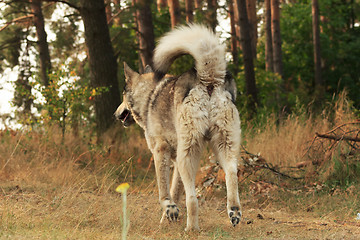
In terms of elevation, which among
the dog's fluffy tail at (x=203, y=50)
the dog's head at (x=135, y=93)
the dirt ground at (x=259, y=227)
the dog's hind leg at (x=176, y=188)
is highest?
the dog's fluffy tail at (x=203, y=50)

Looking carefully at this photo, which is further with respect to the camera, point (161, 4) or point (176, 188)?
point (161, 4)

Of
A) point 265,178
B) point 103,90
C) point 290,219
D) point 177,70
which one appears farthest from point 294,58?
point 290,219

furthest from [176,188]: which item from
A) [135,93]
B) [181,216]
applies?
[135,93]

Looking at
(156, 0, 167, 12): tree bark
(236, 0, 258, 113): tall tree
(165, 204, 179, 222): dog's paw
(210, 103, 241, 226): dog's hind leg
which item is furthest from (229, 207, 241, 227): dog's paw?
(156, 0, 167, 12): tree bark

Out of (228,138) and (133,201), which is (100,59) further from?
(228,138)

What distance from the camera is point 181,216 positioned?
6098 mm

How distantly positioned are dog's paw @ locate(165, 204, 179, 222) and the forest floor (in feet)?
0.53

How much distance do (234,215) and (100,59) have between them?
721 centimetres

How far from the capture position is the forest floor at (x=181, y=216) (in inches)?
194

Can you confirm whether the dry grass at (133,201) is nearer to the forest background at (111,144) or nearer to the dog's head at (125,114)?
the forest background at (111,144)

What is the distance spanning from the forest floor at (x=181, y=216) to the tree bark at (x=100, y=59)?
3.77 metres

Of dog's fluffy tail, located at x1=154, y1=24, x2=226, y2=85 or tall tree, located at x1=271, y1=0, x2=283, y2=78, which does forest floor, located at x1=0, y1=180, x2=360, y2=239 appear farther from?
tall tree, located at x1=271, y1=0, x2=283, y2=78

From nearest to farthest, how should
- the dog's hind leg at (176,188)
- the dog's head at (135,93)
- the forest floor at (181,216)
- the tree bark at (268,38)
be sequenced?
the forest floor at (181,216) → the dog's hind leg at (176,188) → the dog's head at (135,93) → the tree bark at (268,38)

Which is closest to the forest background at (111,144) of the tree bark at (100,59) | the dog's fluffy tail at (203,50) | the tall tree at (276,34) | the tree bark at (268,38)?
the tree bark at (100,59)
